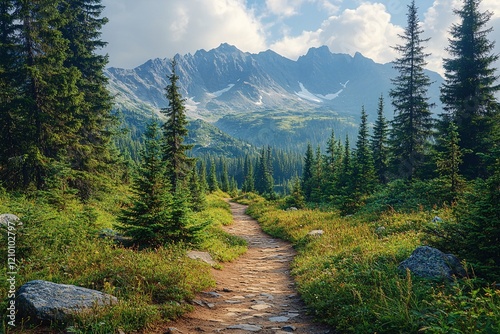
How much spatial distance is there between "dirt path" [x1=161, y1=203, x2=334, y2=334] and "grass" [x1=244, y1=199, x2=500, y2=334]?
1.60ft

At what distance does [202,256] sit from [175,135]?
13570 millimetres

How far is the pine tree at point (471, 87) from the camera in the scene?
19.6m

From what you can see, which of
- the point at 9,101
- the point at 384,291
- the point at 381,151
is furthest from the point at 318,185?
the point at 384,291

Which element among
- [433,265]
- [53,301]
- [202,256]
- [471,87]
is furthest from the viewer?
[471,87]

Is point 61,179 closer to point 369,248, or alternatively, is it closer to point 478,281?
point 369,248

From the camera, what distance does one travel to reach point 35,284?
17.7 ft

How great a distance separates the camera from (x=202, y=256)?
10.1 meters

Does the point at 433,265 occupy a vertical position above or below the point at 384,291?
above

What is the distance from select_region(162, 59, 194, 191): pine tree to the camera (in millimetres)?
21234

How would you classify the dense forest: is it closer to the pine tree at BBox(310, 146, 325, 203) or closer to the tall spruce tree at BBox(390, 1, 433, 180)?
the tall spruce tree at BBox(390, 1, 433, 180)

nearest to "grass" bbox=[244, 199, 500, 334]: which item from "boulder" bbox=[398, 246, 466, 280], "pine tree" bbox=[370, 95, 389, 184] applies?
"boulder" bbox=[398, 246, 466, 280]

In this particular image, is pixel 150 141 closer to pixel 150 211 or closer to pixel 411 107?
pixel 150 211

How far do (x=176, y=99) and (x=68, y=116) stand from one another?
708 centimetres

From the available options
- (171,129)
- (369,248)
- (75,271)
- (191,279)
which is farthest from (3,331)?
(171,129)
